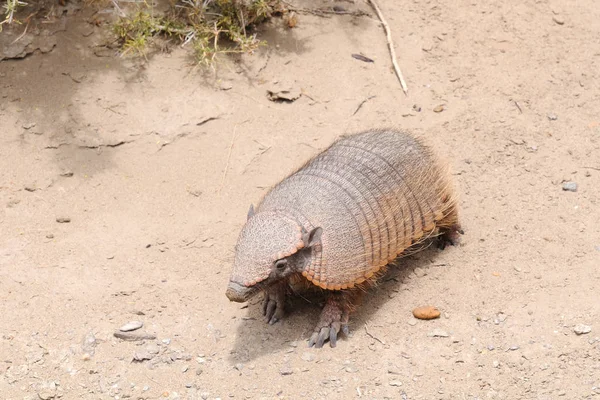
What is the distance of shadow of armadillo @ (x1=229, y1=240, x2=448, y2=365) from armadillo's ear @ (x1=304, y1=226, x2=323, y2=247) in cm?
78

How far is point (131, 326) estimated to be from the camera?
5734 millimetres

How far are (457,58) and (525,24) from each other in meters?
0.91

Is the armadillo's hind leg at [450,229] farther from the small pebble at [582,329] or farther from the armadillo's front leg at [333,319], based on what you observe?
the small pebble at [582,329]

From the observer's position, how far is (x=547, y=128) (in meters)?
→ 7.41

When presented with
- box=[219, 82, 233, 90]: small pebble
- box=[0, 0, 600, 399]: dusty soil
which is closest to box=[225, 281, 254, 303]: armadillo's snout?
box=[0, 0, 600, 399]: dusty soil

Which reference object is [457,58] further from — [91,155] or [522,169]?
[91,155]

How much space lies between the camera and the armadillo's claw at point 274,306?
5.80 meters

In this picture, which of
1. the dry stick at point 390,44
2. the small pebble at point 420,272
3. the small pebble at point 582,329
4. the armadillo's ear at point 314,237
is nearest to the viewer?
the armadillo's ear at point 314,237

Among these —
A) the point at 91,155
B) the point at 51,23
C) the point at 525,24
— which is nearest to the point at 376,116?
the point at 525,24

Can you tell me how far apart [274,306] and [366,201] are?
101 centimetres

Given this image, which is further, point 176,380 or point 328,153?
point 328,153

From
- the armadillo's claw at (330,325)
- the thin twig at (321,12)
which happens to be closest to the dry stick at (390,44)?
the thin twig at (321,12)

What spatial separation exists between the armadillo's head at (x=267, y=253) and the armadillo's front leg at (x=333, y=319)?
0.52 m

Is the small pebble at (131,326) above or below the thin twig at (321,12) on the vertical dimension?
below
